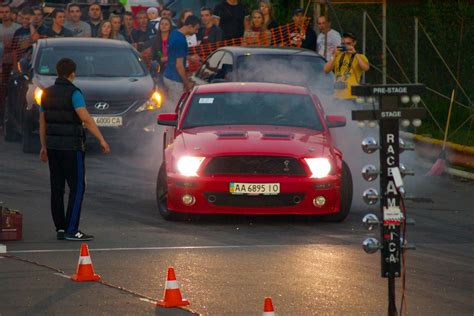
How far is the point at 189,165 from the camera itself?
1493 centimetres

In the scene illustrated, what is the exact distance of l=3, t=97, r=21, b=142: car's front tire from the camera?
23344mm

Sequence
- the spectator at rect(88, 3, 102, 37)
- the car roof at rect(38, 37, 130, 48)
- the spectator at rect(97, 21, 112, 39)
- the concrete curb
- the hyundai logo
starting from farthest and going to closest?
the spectator at rect(88, 3, 102, 37) → the spectator at rect(97, 21, 112, 39) → the car roof at rect(38, 37, 130, 48) → the hyundai logo → the concrete curb

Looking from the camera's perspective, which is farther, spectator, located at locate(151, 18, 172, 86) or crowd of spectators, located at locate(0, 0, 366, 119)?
spectator, located at locate(151, 18, 172, 86)

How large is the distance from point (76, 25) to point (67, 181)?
43.1 ft

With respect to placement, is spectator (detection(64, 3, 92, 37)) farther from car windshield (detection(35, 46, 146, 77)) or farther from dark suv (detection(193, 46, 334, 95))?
dark suv (detection(193, 46, 334, 95))

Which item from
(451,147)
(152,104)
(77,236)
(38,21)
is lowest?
(451,147)

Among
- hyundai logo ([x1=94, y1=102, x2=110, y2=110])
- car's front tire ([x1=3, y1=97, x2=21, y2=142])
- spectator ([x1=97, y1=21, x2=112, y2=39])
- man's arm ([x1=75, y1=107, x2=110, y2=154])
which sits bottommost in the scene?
car's front tire ([x1=3, y1=97, x2=21, y2=142])

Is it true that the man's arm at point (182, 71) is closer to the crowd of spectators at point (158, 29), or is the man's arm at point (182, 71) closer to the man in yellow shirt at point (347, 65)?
the crowd of spectators at point (158, 29)

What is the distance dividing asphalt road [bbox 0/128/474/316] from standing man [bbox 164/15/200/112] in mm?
5643

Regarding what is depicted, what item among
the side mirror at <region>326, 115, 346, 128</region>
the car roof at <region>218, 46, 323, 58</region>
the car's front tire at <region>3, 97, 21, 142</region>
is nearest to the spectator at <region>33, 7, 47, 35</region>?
the car's front tire at <region>3, 97, 21, 142</region>

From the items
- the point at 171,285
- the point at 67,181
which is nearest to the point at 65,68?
the point at 67,181

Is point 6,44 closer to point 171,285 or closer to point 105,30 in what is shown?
point 105,30

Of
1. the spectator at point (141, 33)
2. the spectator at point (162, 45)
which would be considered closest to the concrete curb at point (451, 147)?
the spectator at point (162, 45)

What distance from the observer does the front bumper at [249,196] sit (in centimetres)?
1473
